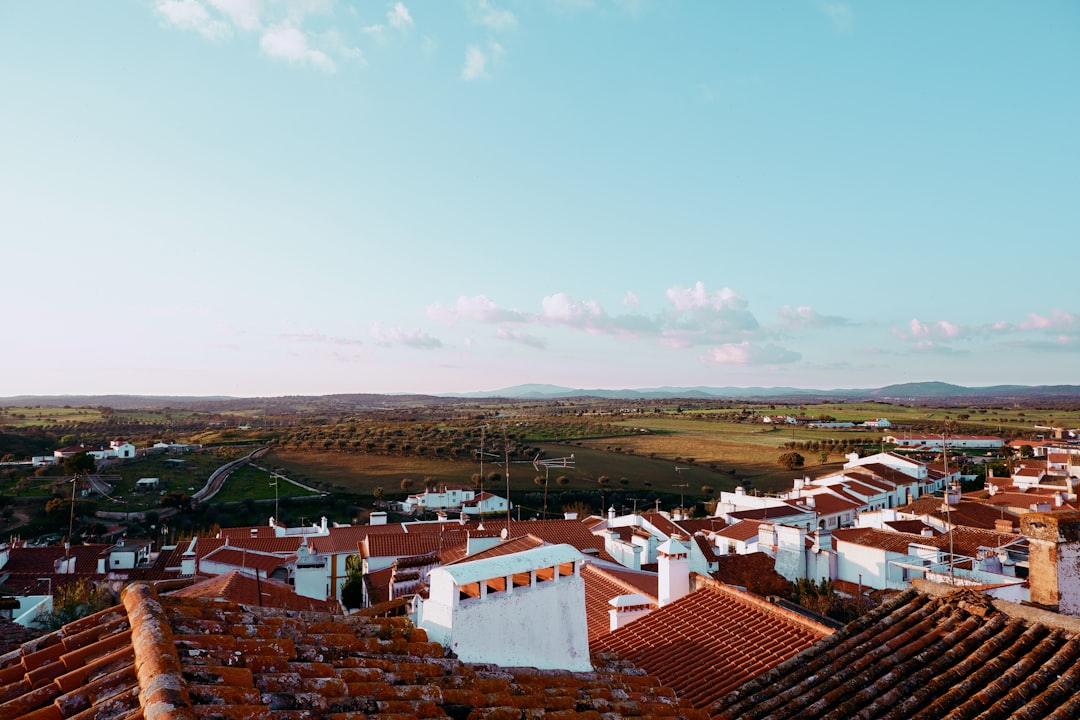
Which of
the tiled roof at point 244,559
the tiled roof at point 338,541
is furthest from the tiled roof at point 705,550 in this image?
the tiled roof at point 244,559

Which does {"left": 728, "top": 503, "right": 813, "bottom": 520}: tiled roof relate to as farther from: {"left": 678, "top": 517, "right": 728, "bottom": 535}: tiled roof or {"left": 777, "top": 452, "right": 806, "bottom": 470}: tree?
{"left": 777, "top": 452, "right": 806, "bottom": 470}: tree

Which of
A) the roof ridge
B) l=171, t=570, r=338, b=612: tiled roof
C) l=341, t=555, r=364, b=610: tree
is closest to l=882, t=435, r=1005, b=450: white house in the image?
l=341, t=555, r=364, b=610: tree

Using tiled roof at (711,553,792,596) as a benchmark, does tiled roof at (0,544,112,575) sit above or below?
below

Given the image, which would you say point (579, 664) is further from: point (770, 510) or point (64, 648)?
point (770, 510)

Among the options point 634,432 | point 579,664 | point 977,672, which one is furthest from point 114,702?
point 634,432

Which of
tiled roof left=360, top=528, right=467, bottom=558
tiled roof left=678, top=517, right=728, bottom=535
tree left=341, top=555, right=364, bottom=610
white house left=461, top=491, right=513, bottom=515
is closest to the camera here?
tree left=341, top=555, right=364, bottom=610

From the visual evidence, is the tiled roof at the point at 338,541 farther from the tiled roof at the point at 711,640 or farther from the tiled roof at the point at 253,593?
the tiled roof at the point at 711,640

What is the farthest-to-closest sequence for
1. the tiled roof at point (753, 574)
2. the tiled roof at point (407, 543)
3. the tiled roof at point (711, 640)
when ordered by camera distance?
1. the tiled roof at point (407, 543)
2. the tiled roof at point (753, 574)
3. the tiled roof at point (711, 640)
